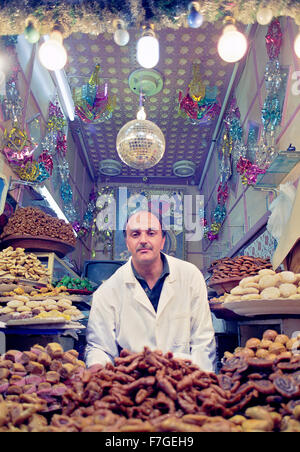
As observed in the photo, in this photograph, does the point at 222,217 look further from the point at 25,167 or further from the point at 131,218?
the point at 131,218

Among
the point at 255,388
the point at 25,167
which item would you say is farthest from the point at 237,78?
the point at 255,388

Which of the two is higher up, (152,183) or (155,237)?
(152,183)

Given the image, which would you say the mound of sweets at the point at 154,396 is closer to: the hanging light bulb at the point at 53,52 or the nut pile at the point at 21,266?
the hanging light bulb at the point at 53,52

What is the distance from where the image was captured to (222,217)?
6508 millimetres

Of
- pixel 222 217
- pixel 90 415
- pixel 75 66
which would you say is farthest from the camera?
pixel 222 217

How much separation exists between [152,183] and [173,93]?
3676 millimetres

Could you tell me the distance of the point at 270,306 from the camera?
1949mm

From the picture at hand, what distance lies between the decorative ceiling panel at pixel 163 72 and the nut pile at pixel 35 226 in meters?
2.77

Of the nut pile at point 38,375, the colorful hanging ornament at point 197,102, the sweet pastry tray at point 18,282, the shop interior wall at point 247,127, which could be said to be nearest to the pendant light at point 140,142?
the shop interior wall at point 247,127

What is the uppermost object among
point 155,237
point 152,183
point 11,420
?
point 152,183

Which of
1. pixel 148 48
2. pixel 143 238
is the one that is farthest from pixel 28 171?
pixel 148 48

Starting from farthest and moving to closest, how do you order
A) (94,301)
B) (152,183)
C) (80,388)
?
(152,183)
(94,301)
(80,388)

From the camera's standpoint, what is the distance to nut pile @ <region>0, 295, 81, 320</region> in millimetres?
2139

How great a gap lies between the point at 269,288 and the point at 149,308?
0.76 meters
